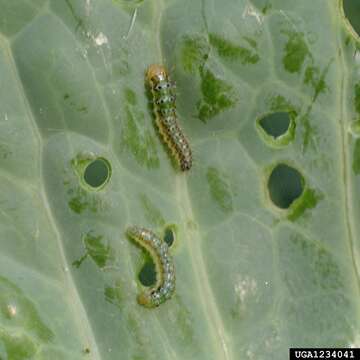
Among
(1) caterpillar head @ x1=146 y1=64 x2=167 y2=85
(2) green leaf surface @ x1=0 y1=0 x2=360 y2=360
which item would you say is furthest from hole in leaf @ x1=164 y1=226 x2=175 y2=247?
(1) caterpillar head @ x1=146 y1=64 x2=167 y2=85

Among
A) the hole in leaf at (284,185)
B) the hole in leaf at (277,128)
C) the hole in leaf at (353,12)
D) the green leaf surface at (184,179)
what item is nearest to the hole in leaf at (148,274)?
the green leaf surface at (184,179)

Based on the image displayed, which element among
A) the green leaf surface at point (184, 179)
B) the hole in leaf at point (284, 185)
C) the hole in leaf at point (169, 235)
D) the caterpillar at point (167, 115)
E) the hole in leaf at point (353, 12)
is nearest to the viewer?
the green leaf surface at point (184, 179)

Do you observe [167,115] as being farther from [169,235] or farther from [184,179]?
[169,235]

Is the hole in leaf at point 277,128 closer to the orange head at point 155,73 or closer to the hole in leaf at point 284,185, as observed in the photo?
the hole in leaf at point 284,185

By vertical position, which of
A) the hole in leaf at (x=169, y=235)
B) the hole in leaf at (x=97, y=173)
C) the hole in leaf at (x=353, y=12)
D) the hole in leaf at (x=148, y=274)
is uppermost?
the hole in leaf at (x=353, y=12)

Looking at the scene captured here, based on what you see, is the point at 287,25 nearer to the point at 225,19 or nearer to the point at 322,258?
the point at 225,19

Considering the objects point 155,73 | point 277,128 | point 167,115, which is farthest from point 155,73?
point 277,128

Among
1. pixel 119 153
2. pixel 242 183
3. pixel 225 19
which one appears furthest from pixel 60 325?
pixel 225 19

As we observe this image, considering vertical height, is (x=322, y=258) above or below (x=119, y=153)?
below
